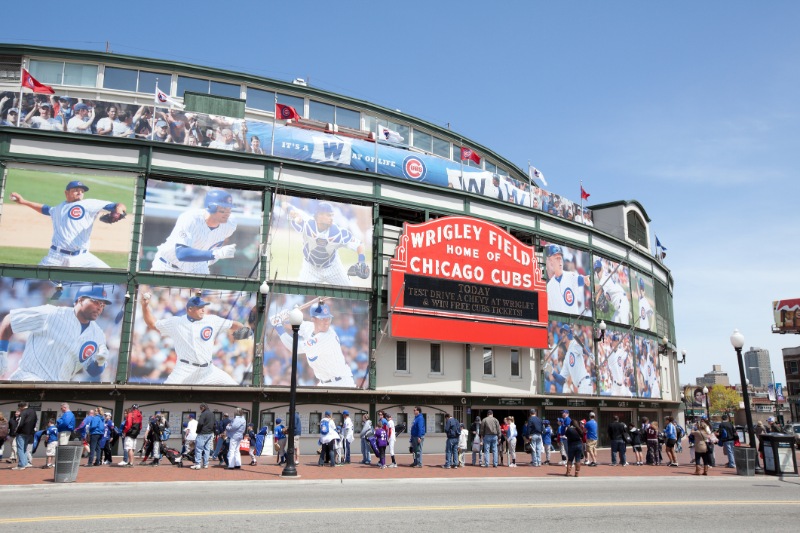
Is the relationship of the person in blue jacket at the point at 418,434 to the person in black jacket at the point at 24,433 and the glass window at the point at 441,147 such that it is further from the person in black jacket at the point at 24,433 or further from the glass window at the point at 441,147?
the glass window at the point at 441,147

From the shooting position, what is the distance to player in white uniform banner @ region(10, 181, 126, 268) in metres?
25.9

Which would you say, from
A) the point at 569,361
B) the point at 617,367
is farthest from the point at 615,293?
the point at 569,361

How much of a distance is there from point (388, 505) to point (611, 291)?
32.9m

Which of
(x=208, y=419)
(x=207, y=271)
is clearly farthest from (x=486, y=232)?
(x=208, y=419)

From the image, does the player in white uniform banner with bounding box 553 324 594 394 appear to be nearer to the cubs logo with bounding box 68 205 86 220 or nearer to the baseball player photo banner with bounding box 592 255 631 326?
the baseball player photo banner with bounding box 592 255 631 326

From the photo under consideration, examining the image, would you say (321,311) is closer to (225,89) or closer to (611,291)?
(225,89)

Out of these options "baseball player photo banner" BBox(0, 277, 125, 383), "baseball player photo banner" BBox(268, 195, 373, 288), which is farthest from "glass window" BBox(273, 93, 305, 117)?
"baseball player photo banner" BBox(0, 277, 125, 383)

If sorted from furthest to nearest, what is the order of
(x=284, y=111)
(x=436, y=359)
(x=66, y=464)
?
1. (x=284, y=111)
2. (x=436, y=359)
3. (x=66, y=464)

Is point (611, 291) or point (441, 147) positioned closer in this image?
point (611, 291)

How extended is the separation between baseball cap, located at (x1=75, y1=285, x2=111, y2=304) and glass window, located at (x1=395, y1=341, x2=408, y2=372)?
42.5 ft

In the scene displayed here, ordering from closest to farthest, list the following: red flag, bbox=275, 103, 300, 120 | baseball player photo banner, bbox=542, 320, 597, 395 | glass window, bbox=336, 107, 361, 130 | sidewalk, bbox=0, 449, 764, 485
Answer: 1. sidewalk, bbox=0, 449, 764, 485
2. red flag, bbox=275, 103, 300, 120
3. baseball player photo banner, bbox=542, 320, 597, 395
4. glass window, bbox=336, 107, 361, 130

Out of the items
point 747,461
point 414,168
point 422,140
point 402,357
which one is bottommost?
point 747,461

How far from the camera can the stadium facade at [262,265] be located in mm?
25828

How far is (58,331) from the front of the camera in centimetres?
2498
